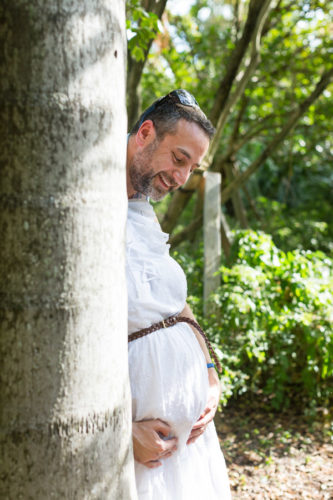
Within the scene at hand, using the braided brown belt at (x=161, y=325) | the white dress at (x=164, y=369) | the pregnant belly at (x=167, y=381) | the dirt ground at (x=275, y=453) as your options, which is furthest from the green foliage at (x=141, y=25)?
the dirt ground at (x=275, y=453)

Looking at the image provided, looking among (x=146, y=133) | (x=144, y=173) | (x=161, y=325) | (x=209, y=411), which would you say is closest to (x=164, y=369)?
(x=161, y=325)

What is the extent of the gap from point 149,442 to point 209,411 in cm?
30

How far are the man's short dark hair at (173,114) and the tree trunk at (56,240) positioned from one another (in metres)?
0.66

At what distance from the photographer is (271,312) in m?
3.76

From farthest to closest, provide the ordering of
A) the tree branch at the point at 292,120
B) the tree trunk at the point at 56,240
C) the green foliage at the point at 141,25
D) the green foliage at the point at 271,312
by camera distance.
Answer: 1. the tree branch at the point at 292,120
2. the green foliage at the point at 271,312
3. the green foliage at the point at 141,25
4. the tree trunk at the point at 56,240

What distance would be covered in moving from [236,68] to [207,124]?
10.8 ft

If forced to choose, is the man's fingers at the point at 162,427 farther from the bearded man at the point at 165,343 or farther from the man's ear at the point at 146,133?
the man's ear at the point at 146,133

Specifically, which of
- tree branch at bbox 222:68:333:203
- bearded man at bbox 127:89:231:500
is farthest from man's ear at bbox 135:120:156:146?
tree branch at bbox 222:68:333:203

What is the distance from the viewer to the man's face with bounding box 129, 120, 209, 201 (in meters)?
1.59

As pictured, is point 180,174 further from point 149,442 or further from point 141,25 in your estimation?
point 141,25

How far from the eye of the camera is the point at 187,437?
1.45 meters

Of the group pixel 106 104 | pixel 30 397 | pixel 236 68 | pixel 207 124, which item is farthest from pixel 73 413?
pixel 236 68

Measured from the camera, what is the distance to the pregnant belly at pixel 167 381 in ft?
4.50

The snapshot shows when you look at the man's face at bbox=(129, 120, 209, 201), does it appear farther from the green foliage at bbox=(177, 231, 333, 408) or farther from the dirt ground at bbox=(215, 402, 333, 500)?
the dirt ground at bbox=(215, 402, 333, 500)
